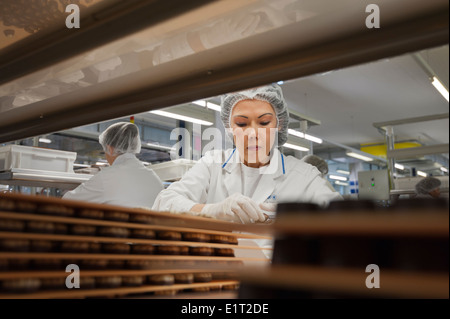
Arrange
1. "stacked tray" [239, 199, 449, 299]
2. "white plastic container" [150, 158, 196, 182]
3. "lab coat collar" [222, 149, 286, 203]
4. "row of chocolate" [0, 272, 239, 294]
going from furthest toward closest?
"white plastic container" [150, 158, 196, 182], "lab coat collar" [222, 149, 286, 203], "row of chocolate" [0, 272, 239, 294], "stacked tray" [239, 199, 449, 299]

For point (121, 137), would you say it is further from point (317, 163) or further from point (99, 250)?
point (99, 250)

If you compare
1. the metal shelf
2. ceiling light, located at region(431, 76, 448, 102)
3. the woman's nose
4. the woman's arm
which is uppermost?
ceiling light, located at region(431, 76, 448, 102)

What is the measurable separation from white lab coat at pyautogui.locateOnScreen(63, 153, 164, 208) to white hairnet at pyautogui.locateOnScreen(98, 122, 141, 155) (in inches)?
12.7

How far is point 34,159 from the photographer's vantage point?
295cm

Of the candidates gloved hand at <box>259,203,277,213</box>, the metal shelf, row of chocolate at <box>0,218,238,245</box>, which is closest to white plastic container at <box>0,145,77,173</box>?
the metal shelf

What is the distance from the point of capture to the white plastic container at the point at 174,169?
3.46 metres

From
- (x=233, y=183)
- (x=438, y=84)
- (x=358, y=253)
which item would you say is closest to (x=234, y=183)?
(x=233, y=183)

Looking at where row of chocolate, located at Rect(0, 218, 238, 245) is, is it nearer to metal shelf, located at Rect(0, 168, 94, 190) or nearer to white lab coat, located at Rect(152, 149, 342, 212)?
white lab coat, located at Rect(152, 149, 342, 212)

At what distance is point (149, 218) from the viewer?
0.88 metres

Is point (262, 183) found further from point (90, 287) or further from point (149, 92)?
point (90, 287)

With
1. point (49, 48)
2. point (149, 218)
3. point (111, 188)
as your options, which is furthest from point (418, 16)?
point (111, 188)

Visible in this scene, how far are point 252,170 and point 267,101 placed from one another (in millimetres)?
300

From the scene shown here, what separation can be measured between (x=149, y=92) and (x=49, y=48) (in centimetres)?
30

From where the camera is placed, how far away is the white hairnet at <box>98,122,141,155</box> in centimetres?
242
